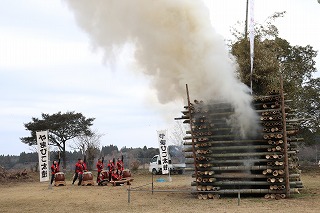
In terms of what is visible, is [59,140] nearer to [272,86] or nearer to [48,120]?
[48,120]

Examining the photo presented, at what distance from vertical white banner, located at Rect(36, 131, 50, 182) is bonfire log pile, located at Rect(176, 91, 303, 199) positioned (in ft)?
37.8

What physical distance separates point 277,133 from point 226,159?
2403mm

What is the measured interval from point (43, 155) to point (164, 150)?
814 centimetres

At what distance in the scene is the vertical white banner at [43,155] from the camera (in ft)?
87.4

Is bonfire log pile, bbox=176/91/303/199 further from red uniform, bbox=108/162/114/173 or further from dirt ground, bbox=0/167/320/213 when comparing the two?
red uniform, bbox=108/162/114/173

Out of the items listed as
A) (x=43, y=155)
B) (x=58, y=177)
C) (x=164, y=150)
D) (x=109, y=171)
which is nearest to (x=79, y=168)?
(x=58, y=177)

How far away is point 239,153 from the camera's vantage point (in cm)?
1806

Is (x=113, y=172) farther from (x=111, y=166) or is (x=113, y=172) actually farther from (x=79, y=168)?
(x=79, y=168)

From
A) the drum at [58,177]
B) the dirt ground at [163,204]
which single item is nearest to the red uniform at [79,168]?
the drum at [58,177]

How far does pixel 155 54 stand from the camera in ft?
60.1

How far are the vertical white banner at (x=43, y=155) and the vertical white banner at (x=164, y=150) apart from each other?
7.70 meters

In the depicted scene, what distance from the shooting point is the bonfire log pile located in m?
17.4

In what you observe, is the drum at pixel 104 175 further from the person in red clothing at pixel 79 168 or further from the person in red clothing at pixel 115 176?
the person in red clothing at pixel 79 168

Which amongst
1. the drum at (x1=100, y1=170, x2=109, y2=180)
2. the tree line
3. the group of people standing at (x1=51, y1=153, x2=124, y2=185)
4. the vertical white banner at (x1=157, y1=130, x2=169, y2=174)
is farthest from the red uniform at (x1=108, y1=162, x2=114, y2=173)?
the tree line
